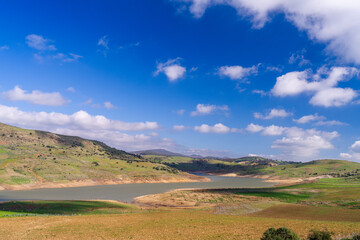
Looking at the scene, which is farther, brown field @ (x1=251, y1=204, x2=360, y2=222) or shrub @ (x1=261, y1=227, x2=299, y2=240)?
brown field @ (x1=251, y1=204, x2=360, y2=222)

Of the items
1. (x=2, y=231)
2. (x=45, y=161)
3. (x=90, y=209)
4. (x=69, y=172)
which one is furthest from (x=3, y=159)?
(x=2, y=231)

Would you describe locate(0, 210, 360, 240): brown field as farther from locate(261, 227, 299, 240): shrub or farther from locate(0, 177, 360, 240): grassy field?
locate(261, 227, 299, 240): shrub

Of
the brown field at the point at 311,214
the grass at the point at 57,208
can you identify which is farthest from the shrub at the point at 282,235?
the grass at the point at 57,208

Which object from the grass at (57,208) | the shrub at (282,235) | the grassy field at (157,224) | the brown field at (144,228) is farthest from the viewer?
the grass at (57,208)

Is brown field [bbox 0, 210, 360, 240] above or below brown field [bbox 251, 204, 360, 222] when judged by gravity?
below

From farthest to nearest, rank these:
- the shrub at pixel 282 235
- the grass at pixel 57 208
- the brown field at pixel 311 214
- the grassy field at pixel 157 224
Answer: the grass at pixel 57 208 → the brown field at pixel 311 214 → the grassy field at pixel 157 224 → the shrub at pixel 282 235

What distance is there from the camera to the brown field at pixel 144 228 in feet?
134

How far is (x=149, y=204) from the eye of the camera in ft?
290

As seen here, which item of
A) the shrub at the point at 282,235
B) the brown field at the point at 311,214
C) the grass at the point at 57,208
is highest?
the shrub at the point at 282,235

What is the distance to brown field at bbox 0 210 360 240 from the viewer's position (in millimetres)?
40719

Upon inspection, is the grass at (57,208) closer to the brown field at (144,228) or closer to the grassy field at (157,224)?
the grassy field at (157,224)

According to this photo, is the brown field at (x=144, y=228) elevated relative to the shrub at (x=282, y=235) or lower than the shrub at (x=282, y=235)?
lower

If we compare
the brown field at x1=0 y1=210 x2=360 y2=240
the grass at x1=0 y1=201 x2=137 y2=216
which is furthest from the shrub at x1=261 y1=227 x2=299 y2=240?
the grass at x1=0 y1=201 x2=137 y2=216

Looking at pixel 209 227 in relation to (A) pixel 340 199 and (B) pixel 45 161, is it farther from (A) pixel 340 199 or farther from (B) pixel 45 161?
(B) pixel 45 161
